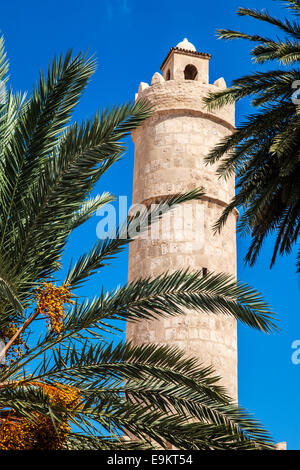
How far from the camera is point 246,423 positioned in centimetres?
612

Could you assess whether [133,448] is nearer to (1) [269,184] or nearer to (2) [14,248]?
(2) [14,248]

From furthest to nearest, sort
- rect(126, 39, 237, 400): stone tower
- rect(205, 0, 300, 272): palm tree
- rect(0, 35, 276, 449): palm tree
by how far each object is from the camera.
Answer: rect(126, 39, 237, 400): stone tower, rect(205, 0, 300, 272): palm tree, rect(0, 35, 276, 449): palm tree

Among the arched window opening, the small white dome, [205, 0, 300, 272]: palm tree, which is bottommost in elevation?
[205, 0, 300, 272]: palm tree

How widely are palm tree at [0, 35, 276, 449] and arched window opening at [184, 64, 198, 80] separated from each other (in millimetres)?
10131

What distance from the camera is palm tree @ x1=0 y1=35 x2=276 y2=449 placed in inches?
233

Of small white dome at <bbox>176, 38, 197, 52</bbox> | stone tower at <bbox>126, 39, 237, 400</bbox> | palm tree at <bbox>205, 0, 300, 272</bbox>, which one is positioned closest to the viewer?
palm tree at <bbox>205, 0, 300, 272</bbox>

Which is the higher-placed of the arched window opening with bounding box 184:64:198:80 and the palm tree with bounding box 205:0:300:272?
the arched window opening with bounding box 184:64:198:80

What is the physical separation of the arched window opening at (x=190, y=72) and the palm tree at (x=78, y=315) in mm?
10131

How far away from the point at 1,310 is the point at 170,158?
885 cm

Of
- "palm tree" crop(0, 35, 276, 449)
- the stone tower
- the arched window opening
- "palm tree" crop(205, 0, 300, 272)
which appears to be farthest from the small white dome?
"palm tree" crop(0, 35, 276, 449)

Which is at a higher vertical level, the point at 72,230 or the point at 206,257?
the point at 206,257

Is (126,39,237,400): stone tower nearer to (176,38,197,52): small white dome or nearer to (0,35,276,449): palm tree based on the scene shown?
(176,38,197,52): small white dome

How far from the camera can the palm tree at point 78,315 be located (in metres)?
5.91
